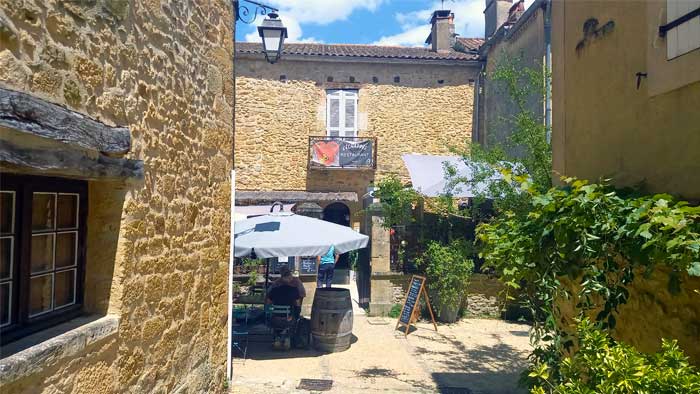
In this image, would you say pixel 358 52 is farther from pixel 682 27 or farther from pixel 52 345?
pixel 52 345

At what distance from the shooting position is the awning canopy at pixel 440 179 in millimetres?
9472

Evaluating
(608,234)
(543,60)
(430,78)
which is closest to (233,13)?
(608,234)

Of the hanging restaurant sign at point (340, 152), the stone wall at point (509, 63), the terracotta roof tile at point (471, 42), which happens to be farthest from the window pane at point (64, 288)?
the terracotta roof tile at point (471, 42)

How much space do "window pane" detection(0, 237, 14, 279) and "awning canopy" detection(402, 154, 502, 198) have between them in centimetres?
798

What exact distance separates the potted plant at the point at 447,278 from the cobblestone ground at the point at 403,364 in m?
0.46

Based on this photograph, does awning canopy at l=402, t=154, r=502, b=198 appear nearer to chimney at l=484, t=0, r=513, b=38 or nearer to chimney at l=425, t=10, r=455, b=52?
chimney at l=484, t=0, r=513, b=38

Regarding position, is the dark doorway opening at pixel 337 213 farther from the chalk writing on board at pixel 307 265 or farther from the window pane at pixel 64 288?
the window pane at pixel 64 288

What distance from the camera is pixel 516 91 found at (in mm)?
A: 8094

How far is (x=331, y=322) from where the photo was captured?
722cm

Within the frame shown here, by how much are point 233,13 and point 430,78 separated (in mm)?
11002

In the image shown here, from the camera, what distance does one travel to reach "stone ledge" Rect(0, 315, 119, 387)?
2.05 metres

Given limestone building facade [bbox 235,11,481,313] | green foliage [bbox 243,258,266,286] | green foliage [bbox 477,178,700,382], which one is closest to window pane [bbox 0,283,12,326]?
green foliage [bbox 477,178,700,382]

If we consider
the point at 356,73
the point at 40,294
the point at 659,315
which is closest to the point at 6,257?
the point at 40,294

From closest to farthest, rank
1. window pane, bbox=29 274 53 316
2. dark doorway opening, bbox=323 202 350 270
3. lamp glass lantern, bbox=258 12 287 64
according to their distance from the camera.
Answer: window pane, bbox=29 274 53 316 → lamp glass lantern, bbox=258 12 287 64 → dark doorway opening, bbox=323 202 350 270
